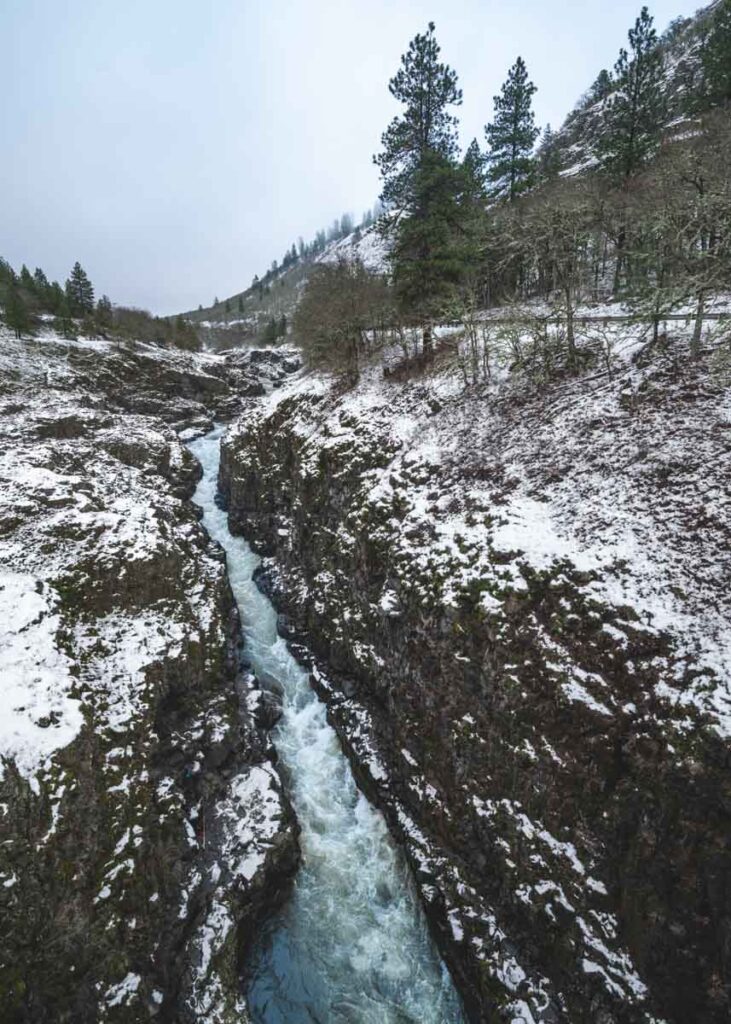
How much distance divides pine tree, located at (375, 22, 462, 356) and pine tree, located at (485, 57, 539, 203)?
41.0ft

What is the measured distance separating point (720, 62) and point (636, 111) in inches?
230

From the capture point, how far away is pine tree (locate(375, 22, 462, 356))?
19859 millimetres

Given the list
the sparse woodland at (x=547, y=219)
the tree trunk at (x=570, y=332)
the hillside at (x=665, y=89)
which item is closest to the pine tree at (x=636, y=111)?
the sparse woodland at (x=547, y=219)

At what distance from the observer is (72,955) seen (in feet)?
24.6

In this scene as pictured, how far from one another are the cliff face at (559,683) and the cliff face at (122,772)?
12.0 feet

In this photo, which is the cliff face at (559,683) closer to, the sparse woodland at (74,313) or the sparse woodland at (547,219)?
the sparse woodland at (547,219)

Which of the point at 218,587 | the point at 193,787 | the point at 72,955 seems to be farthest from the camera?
the point at 218,587

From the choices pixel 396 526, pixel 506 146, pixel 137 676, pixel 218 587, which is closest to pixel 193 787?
pixel 137 676

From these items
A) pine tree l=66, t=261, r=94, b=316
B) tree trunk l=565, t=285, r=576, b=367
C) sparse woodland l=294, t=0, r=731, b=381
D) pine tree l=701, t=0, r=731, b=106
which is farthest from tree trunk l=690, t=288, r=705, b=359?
pine tree l=66, t=261, r=94, b=316

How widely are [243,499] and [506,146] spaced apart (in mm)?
33651

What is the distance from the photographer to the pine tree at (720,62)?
25.3 m

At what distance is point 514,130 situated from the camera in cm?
3206

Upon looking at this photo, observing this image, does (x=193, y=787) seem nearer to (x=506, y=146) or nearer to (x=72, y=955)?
(x=72, y=955)

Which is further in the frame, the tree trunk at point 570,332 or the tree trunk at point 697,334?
the tree trunk at point 570,332
